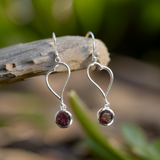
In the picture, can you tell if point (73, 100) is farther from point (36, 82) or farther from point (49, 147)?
point (36, 82)

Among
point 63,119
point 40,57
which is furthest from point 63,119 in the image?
Answer: point 40,57

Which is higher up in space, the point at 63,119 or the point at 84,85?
the point at 63,119

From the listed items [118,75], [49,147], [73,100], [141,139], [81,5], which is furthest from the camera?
[118,75]

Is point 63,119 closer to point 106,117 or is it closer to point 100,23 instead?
point 106,117

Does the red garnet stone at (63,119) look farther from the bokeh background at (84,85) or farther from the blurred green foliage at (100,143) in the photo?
the bokeh background at (84,85)

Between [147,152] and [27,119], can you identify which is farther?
[27,119]

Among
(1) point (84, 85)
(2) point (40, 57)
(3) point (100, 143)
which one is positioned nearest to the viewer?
(2) point (40, 57)

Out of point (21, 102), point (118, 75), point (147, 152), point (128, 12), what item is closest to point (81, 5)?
point (128, 12)
